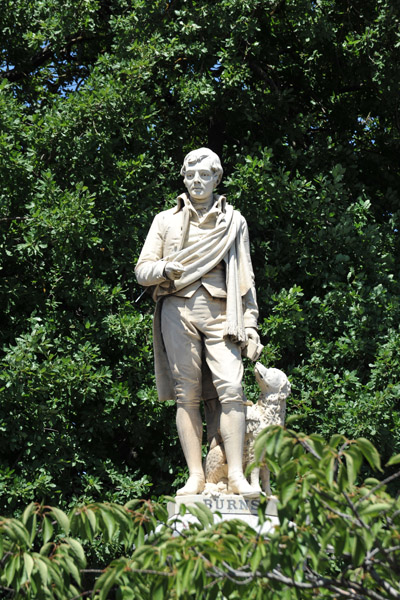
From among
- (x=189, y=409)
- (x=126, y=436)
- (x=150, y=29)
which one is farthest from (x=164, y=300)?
(x=150, y=29)

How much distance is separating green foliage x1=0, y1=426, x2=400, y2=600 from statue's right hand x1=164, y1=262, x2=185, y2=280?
253 centimetres

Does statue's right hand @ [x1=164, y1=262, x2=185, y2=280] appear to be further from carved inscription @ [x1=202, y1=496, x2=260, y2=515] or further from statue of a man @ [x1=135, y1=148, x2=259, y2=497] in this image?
carved inscription @ [x1=202, y1=496, x2=260, y2=515]

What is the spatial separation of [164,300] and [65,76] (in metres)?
8.04

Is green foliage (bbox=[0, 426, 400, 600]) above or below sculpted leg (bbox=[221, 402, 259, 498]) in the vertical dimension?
below

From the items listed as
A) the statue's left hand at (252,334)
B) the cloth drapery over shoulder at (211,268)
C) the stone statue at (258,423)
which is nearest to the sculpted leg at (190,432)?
the stone statue at (258,423)

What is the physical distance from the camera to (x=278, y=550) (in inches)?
182

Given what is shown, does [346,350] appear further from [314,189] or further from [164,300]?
[164,300]

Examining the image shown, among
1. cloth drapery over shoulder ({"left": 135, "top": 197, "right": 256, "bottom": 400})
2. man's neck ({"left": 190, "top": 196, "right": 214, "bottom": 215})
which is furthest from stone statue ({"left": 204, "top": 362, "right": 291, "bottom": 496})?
man's neck ({"left": 190, "top": 196, "right": 214, "bottom": 215})

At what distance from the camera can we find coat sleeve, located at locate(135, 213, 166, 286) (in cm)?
727

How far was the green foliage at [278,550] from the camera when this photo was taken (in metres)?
4.54

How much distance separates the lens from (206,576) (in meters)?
4.71

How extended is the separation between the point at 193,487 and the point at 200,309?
125 centimetres

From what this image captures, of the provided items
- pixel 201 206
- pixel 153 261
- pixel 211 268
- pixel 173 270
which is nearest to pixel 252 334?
pixel 211 268

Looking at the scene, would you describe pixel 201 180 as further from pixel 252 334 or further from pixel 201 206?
pixel 252 334
